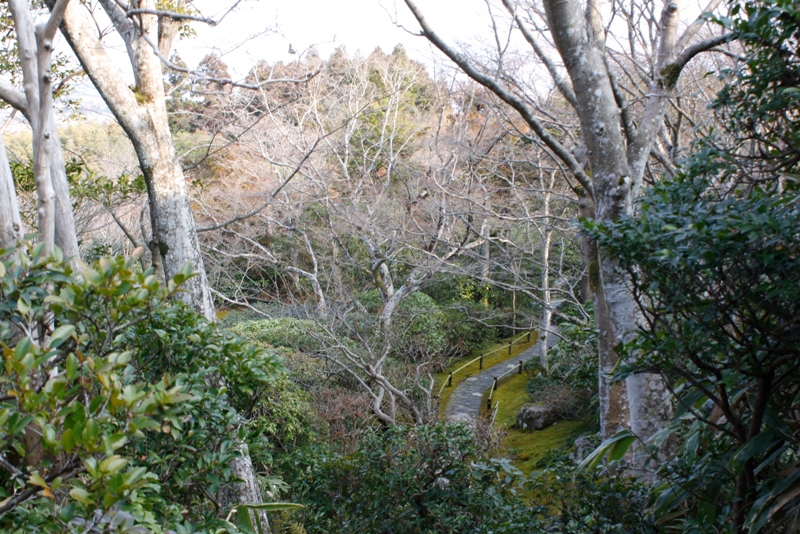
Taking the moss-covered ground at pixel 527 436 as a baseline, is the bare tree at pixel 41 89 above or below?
above

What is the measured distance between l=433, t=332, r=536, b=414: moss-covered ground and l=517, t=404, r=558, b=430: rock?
1737 mm

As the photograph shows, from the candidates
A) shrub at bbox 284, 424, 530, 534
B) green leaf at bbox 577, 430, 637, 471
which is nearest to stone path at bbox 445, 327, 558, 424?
shrub at bbox 284, 424, 530, 534

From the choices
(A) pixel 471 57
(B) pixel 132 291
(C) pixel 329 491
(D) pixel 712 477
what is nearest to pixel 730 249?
(D) pixel 712 477

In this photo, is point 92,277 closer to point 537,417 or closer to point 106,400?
point 106,400

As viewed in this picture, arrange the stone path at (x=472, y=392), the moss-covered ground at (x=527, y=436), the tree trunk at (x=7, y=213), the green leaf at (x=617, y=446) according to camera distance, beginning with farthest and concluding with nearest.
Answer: the stone path at (x=472, y=392)
the moss-covered ground at (x=527, y=436)
the green leaf at (x=617, y=446)
the tree trunk at (x=7, y=213)

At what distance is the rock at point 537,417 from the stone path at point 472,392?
819 mm

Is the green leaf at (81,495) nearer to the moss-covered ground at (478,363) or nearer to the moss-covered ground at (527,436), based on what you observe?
the moss-covered ground at (527,436)

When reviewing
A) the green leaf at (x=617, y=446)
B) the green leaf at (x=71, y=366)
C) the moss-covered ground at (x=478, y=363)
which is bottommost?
the moss-covered ground at (x=478, y=363)

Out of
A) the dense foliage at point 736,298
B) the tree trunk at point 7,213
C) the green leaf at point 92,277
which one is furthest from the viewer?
the tree trunk at point 7,213

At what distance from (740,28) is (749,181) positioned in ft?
1.97

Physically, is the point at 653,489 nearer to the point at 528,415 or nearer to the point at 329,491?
the point at 329,491

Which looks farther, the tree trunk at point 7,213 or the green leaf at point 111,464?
the tree trunk at point 7,213

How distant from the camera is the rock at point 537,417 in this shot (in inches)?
342

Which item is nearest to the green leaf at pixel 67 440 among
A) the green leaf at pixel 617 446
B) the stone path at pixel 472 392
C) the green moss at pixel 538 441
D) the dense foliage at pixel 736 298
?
the dense foliage at pixel 736 298
